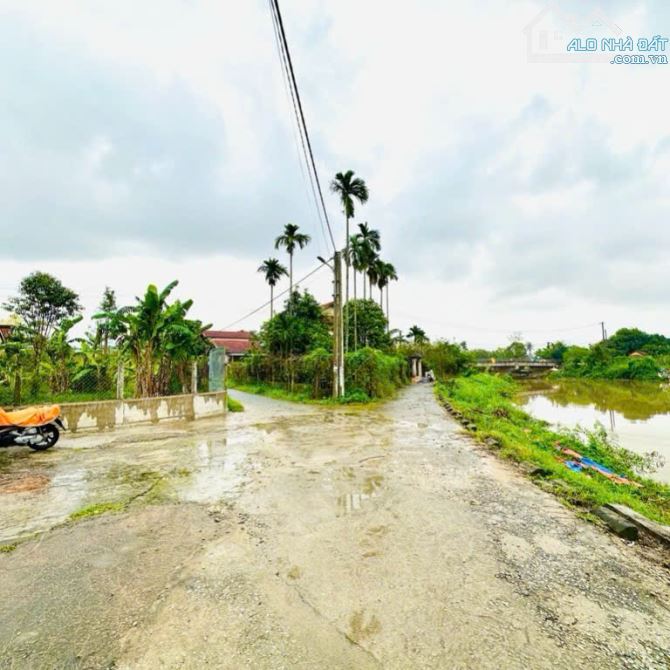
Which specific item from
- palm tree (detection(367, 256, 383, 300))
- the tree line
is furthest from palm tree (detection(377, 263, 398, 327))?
the tree line

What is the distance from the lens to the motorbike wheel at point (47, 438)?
7.37 m

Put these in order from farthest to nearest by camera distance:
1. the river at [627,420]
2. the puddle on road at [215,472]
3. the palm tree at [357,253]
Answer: the palm tree at [357,253] → the river at [627,420] → the puddle on road at [215,472]

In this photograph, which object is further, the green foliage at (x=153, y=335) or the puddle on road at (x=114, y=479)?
the green foliage at (x=153, y=335)

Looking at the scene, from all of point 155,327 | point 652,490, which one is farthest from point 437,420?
point 155,327

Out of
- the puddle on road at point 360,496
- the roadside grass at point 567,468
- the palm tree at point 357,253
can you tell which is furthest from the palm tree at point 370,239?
the puddle on road at point 360,496

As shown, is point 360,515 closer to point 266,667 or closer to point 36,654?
point 266,667

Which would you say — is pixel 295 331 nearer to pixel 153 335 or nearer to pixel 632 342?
pixel 153 335

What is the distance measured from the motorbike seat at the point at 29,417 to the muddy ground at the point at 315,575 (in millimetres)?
1409

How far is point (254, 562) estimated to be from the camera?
10.6ft

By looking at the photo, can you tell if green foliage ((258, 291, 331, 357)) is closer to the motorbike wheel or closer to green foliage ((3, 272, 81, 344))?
green foliage ((3, 272, 81, 344))

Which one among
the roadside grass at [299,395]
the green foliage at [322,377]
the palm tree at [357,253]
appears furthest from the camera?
the palm tree at [357,253]

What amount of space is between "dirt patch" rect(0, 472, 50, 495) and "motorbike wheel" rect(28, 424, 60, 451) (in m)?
1.52

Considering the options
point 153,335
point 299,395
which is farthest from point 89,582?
point 299,395

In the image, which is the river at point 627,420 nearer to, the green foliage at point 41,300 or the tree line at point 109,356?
the tree line at point 109,356
